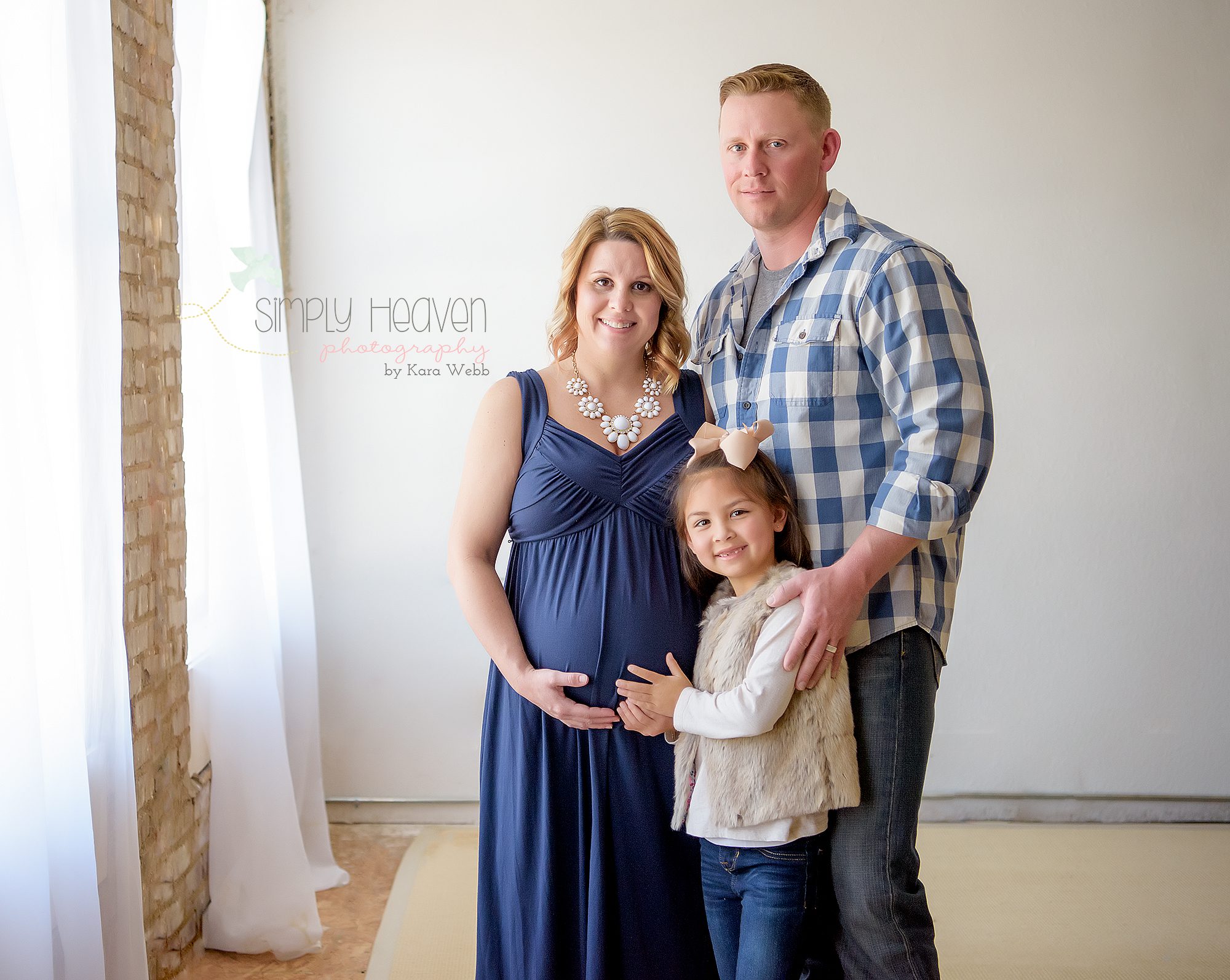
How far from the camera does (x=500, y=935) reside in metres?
1.83

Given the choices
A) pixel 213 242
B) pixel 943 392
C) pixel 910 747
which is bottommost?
pixel 910 747

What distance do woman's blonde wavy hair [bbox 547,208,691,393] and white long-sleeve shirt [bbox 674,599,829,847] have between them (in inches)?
21.9

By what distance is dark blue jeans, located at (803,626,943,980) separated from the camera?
1539mm

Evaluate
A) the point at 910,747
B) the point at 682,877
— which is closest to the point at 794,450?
the point at 910,747

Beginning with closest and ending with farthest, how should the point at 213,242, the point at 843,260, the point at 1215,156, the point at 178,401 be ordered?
the point at 843,260
the point at 178,401
the point at 213,242
the point at 1215,156

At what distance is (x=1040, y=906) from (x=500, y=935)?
5.54ft

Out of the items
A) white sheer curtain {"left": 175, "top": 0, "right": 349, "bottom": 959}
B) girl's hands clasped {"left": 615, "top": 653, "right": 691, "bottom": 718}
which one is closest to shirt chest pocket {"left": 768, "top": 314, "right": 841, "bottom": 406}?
girl's hands clasped {"left": 615, "top": 653, "right": 691, "bottom": 718}

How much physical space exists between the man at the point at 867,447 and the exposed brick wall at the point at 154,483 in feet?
4.25

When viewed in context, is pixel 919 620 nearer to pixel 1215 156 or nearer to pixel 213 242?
pixel 213 242

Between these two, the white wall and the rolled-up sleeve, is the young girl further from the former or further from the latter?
the white wall

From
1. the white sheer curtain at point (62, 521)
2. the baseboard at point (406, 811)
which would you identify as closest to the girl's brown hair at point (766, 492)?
the white sheer curtain at point (62, 521)

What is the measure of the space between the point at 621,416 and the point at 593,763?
0.61 meters

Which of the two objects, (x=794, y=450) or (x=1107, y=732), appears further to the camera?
(x=1107, y=732)

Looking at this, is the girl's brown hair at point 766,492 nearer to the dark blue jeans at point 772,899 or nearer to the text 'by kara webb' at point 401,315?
the dark blue jeans at point 772,899
